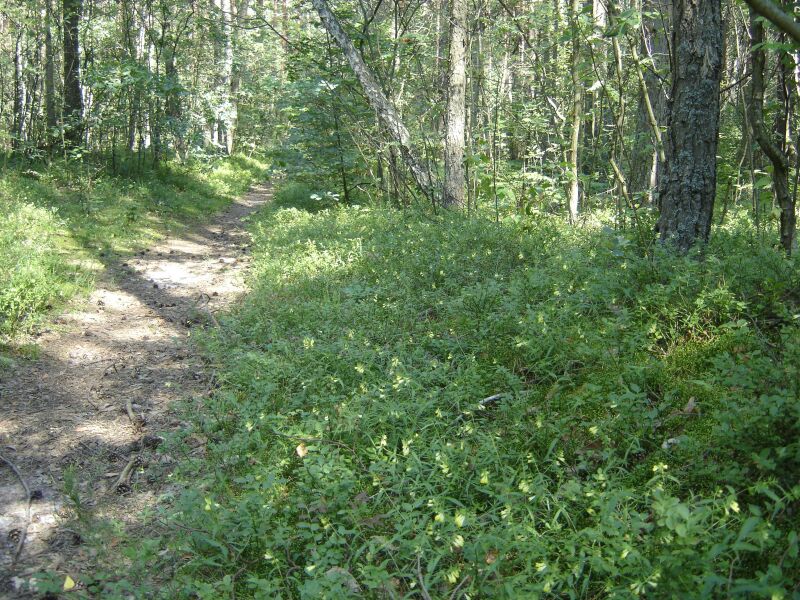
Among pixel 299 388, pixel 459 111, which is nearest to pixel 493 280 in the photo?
pixel 299 388

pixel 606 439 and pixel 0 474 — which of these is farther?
pixel 0 474

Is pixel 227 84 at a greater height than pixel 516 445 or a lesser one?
greater

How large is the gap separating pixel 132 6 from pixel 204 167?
477 cm

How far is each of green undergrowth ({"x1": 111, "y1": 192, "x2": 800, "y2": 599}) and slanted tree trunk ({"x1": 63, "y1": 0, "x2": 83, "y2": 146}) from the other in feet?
36.4

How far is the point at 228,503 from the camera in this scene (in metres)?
3.62

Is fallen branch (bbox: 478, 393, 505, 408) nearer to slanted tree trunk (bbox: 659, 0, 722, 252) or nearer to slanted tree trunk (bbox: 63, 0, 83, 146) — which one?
slanted tree trunk (bbox: 659, 0, 722, 252)

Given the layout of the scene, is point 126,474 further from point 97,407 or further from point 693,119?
point 693,119

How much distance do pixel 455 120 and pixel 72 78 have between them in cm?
983

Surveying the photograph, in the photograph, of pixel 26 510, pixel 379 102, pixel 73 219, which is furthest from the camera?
pixel 73 219

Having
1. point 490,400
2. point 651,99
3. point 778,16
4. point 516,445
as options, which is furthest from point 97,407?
point 651,99

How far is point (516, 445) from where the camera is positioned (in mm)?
3658

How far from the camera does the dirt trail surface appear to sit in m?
3.75

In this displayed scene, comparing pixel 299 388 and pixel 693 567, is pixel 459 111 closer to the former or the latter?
pixel 299 388

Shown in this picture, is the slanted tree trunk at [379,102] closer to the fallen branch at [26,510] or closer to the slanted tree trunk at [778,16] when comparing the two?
the fallen branch at [26,510]
